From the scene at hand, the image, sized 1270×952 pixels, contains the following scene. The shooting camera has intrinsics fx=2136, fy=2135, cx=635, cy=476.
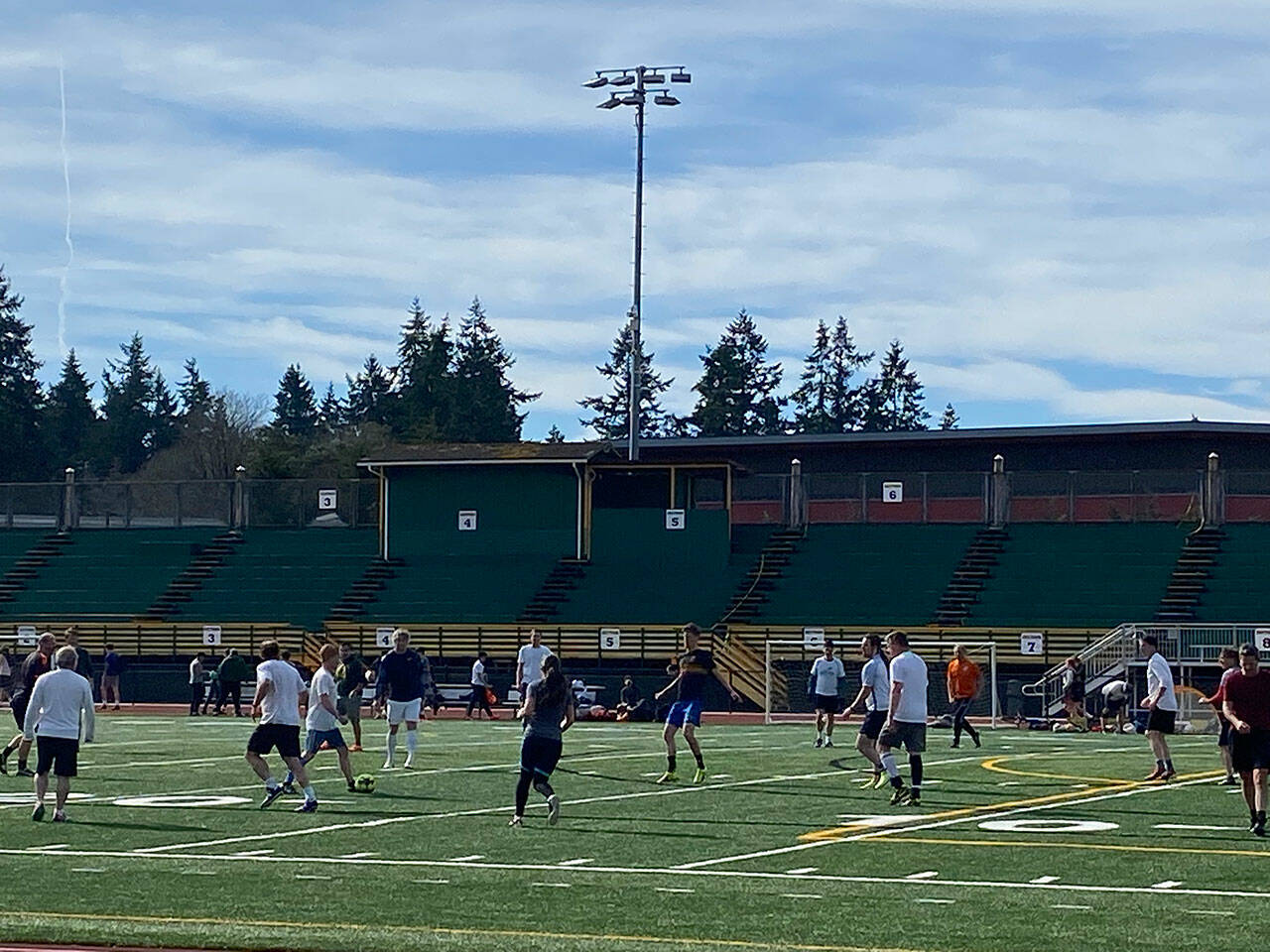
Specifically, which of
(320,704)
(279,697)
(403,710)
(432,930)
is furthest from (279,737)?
(432,930)

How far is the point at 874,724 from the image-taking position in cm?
2461

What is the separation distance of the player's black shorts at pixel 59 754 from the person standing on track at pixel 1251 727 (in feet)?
35.7

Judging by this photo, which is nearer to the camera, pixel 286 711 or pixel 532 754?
pixel 532 754

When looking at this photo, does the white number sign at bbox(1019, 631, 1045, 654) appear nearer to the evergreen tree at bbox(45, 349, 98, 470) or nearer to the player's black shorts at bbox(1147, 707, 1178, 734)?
the player's black shorts at bbox(1147, 707, 1178, 734)

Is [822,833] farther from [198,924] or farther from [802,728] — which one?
[802,728]

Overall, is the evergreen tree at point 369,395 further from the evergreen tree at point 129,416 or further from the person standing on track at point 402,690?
the person standing on track at point 402,690

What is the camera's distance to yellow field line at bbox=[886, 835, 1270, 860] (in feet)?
58.7

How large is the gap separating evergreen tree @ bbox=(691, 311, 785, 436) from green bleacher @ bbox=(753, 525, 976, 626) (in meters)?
62.5

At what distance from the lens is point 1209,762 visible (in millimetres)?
29750

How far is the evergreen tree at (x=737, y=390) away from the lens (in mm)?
121562

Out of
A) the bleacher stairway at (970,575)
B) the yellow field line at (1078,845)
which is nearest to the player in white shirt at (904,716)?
the yellow field line at (1078,845)

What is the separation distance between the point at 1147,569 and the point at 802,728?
15150 mm

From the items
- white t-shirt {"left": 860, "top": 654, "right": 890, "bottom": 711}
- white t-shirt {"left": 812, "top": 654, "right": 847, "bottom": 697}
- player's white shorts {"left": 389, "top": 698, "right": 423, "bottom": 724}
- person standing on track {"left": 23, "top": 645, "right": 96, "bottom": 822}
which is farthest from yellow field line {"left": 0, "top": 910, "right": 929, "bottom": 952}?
white t-shirt {"left": 812, "top": 654, "right": 847, "bottom": 697}

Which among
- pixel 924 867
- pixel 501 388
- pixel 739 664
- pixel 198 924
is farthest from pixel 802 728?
pixel 501 388
